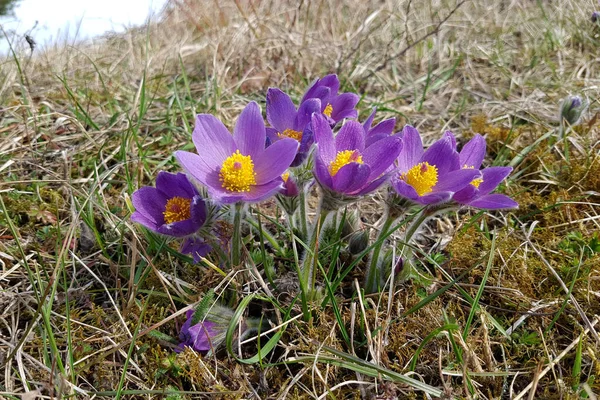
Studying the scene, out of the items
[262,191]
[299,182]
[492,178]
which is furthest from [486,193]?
[262,191]

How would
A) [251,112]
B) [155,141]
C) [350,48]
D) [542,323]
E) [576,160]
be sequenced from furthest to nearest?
[350,48]
[155,141]
[576,160]
[542,323]
[251,112]

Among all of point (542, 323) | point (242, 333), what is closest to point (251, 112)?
point (242, 333)

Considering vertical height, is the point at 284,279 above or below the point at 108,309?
below

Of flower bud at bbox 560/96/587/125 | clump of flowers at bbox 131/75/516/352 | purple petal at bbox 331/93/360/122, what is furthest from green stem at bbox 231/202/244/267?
flower bud at bbox 560/96/587/125

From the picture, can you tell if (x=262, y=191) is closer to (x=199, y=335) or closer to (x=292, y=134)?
(x=292, y=134)

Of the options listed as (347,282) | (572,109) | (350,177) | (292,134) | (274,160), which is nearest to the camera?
(350,177)

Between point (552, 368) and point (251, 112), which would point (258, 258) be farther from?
point (552, 368)

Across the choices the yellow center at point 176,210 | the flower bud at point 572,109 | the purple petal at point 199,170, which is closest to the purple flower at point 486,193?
the purple petal at point 199,170
